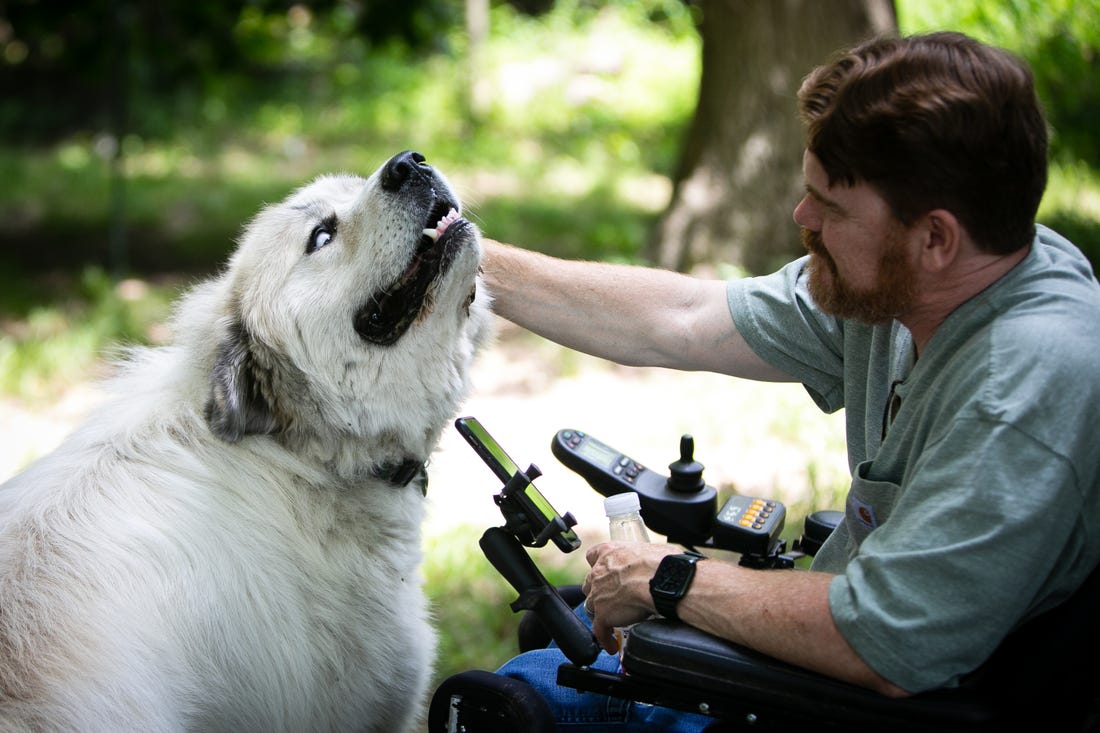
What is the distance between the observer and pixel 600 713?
7.74 ft

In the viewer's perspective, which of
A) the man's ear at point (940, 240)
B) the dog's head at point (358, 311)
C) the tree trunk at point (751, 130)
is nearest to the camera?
the man's ear at point (940, 240)

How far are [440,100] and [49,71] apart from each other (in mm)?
5591

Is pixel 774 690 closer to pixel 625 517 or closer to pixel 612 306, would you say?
pixel 625 517

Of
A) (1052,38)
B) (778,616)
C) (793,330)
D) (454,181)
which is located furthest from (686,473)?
(1052,38)

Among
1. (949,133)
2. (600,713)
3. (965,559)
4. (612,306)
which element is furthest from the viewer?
(612,306)

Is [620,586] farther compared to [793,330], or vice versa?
[793,330]

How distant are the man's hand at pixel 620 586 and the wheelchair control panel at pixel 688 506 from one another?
0.35m

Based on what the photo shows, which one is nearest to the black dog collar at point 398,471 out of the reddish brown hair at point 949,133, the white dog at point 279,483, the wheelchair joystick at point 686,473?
the white dog at point 279,483

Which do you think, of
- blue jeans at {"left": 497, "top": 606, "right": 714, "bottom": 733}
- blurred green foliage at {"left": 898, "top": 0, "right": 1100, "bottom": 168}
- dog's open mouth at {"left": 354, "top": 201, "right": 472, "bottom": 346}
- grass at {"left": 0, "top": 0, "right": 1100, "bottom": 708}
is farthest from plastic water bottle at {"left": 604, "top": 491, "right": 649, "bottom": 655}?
blurred green foliage at {"left": 898, "top": 0, "right": 1100, "bottom": 168}

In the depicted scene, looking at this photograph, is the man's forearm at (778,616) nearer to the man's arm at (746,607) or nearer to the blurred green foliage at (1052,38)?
the man's arm at (746,607)

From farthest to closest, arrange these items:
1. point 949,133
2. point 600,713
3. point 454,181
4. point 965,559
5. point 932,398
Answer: point 454,181 → point 600,713 → point 932,398 → point 949,133 → point 965,559

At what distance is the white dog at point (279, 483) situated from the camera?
2.24m

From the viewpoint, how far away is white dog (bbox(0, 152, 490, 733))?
224 centimetres

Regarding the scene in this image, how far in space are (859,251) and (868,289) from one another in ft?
0.26
